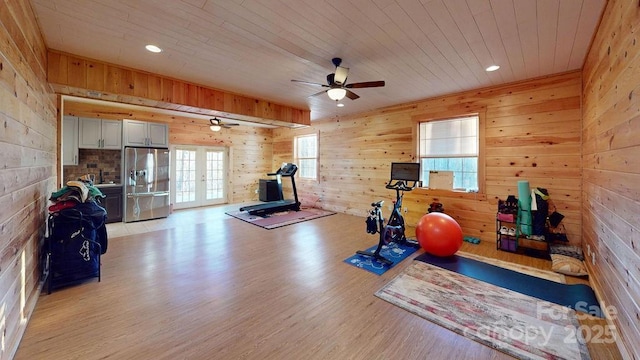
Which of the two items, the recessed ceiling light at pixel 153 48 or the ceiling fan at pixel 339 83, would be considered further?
the ceiling fan at pixel 339 83

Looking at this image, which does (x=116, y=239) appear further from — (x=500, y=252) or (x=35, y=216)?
(x=500, y=252)

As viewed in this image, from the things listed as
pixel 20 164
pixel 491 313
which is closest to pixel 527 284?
pixel 491 313

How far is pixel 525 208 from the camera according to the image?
3811mm

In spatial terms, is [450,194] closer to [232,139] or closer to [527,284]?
[527,284]

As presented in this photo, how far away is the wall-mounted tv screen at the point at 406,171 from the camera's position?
177 inches

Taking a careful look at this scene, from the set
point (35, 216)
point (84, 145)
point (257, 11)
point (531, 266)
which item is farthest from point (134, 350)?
point (84, 145)

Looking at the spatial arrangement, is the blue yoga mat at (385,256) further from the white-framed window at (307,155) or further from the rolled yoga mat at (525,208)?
the white-framed window at (307,155)

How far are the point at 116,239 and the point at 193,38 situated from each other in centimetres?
373

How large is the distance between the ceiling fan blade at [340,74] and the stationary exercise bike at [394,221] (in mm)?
1740

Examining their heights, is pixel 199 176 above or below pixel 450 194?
above

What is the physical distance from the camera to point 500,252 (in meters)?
3.87

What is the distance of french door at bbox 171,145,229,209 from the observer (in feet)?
23.9

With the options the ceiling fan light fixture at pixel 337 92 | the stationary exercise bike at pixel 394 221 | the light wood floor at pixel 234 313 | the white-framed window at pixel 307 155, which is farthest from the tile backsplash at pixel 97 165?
the stationary exercise bike at pixel 394 221

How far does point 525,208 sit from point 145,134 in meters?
7.59
